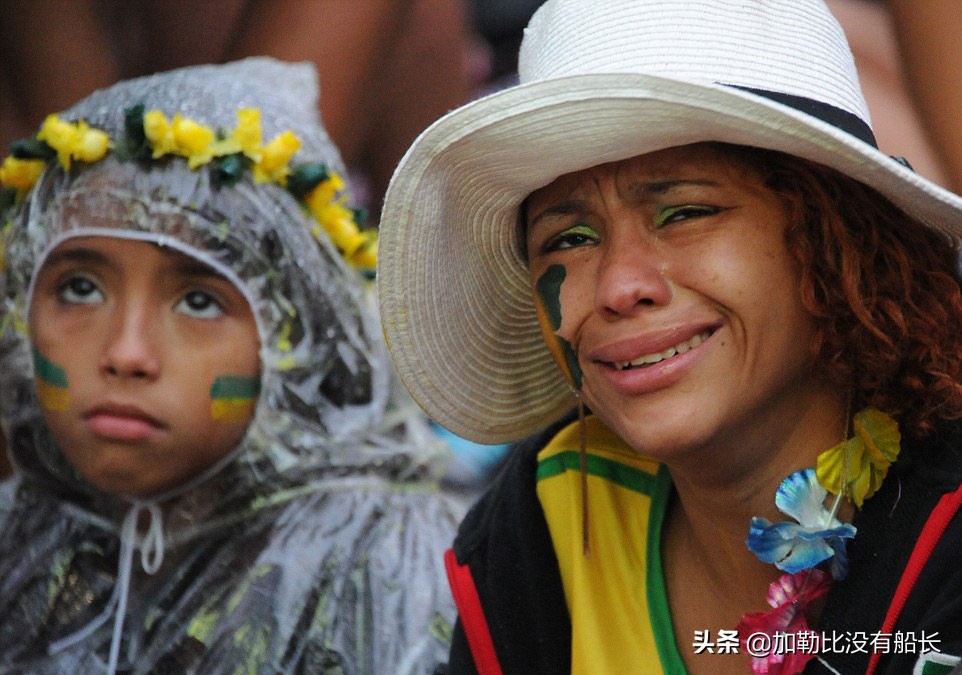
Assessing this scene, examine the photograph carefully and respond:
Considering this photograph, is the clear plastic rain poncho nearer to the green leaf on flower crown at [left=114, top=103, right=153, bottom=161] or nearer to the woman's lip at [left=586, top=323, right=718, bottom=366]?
the green leaf on flower crown at [left=114, top=103, right=153, bottom=161]

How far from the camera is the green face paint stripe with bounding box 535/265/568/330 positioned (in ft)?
→ 6.59

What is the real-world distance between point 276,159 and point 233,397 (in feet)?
1.82

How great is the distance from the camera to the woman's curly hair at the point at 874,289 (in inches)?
72.4

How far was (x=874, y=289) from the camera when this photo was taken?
186cm

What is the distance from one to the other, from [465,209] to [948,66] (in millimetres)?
A: 1251

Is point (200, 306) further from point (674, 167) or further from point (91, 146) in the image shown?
point (674, 167)

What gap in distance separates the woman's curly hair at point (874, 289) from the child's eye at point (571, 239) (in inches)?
10.9

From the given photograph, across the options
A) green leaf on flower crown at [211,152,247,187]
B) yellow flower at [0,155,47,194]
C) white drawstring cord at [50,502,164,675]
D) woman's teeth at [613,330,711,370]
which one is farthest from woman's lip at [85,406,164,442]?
woman's teeth at [613,330,711,370]

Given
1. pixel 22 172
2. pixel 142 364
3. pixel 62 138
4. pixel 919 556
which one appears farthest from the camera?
pixel 22 172

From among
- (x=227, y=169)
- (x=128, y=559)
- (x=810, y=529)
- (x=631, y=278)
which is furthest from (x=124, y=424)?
(x=810, y=529)

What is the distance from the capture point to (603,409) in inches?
78.7

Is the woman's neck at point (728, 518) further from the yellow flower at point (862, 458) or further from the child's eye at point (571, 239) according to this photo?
the child's eye at point (571, 239)

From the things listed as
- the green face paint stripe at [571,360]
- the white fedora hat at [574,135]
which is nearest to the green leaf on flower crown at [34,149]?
the white fedora hat at [574,135]

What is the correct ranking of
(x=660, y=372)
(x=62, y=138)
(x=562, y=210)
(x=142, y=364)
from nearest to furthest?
(x=660, y=372) → (x=562, y=210) → (x=142, y=364) → (x=62, y=138)
